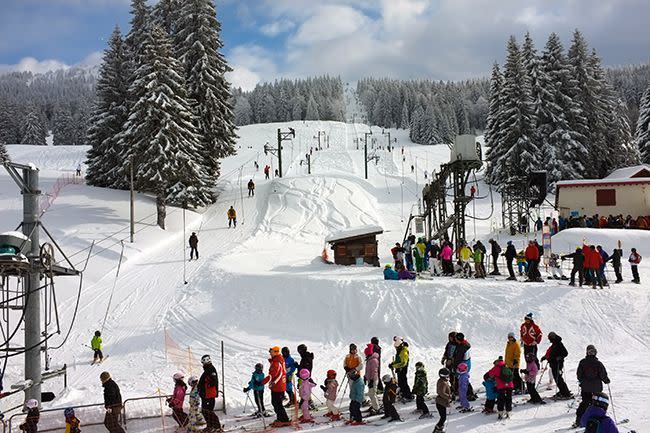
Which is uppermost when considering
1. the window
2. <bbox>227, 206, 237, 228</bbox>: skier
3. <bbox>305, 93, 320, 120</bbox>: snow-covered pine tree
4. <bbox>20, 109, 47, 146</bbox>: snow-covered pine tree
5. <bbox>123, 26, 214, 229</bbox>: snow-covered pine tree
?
<bbox>305, 93, 320, 120</bbox>: snow-covered pine tree

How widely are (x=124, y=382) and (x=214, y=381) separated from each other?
4633mm

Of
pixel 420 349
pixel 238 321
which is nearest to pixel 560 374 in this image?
pixel 420 349

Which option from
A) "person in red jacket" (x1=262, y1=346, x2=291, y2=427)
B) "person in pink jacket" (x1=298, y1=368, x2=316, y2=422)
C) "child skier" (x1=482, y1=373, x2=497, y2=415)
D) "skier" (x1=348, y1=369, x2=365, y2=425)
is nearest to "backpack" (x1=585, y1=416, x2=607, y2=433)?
"child skier" (x1=482, y1=373, x2=497, y2=415)

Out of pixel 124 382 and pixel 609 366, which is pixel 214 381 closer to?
pixel 124 382

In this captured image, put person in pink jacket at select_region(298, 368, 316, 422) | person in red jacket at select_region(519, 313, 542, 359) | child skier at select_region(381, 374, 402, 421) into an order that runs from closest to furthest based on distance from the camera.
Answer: child skier at select_region(381, 374, 402, 421)
person in pink jacket at select_region(298, 368, 316, 422)
person in red jacket at select_region(519, 313, 542, 359)

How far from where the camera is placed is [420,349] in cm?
1580

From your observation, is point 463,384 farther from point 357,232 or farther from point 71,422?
point 357,232

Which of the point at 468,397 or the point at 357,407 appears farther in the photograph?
the point at 468,397

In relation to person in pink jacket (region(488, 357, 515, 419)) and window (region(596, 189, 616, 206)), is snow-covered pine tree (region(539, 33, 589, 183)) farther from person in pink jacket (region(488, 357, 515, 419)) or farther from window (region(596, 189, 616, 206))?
person in pink jacket (region(488, 357, 515, 419))

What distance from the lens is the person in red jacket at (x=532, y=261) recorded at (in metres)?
19.3

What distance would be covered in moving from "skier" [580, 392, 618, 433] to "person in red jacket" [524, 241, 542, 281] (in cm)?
1318

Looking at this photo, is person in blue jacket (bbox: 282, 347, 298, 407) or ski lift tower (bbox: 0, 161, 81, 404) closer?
ski lift tower (bbox: 0, 161, 81, 404)

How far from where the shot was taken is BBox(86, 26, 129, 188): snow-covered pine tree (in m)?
36.8

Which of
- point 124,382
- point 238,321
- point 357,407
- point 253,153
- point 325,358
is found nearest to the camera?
point 357,407
